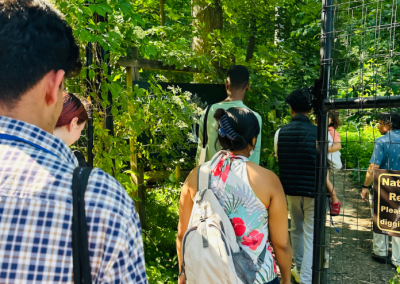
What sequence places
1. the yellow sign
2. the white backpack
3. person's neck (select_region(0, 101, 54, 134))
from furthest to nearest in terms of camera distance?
the yellow sign, the white backpack, person's neck (select_region(0, 101, 54, 134))

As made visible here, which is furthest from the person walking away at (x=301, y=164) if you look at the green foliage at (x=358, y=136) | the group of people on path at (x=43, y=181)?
the group of people on path at (x=43, y=181)

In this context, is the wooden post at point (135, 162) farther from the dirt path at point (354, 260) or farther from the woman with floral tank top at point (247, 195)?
the dirt path at point (354, 260)

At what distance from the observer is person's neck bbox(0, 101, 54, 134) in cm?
88

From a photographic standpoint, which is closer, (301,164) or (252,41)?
(301,164)

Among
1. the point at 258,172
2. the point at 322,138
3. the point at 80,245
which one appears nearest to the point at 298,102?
the point at 322,138

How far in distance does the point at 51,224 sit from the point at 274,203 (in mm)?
1441

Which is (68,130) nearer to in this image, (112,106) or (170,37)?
(112,106)

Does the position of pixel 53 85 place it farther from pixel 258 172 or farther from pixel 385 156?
pixel 385 156

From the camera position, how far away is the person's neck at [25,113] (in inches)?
34.4

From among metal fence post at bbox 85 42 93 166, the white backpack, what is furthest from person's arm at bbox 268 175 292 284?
metal fence post at bbox 85 42 93 166

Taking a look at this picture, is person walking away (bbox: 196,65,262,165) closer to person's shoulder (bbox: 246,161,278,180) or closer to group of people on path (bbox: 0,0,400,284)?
person's shoulder (bbox: 246,161,278,180)

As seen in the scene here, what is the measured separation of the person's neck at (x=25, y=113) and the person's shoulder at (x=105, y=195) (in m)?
0.21

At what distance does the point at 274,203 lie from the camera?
2.01 meters

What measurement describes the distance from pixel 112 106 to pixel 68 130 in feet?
2.95
